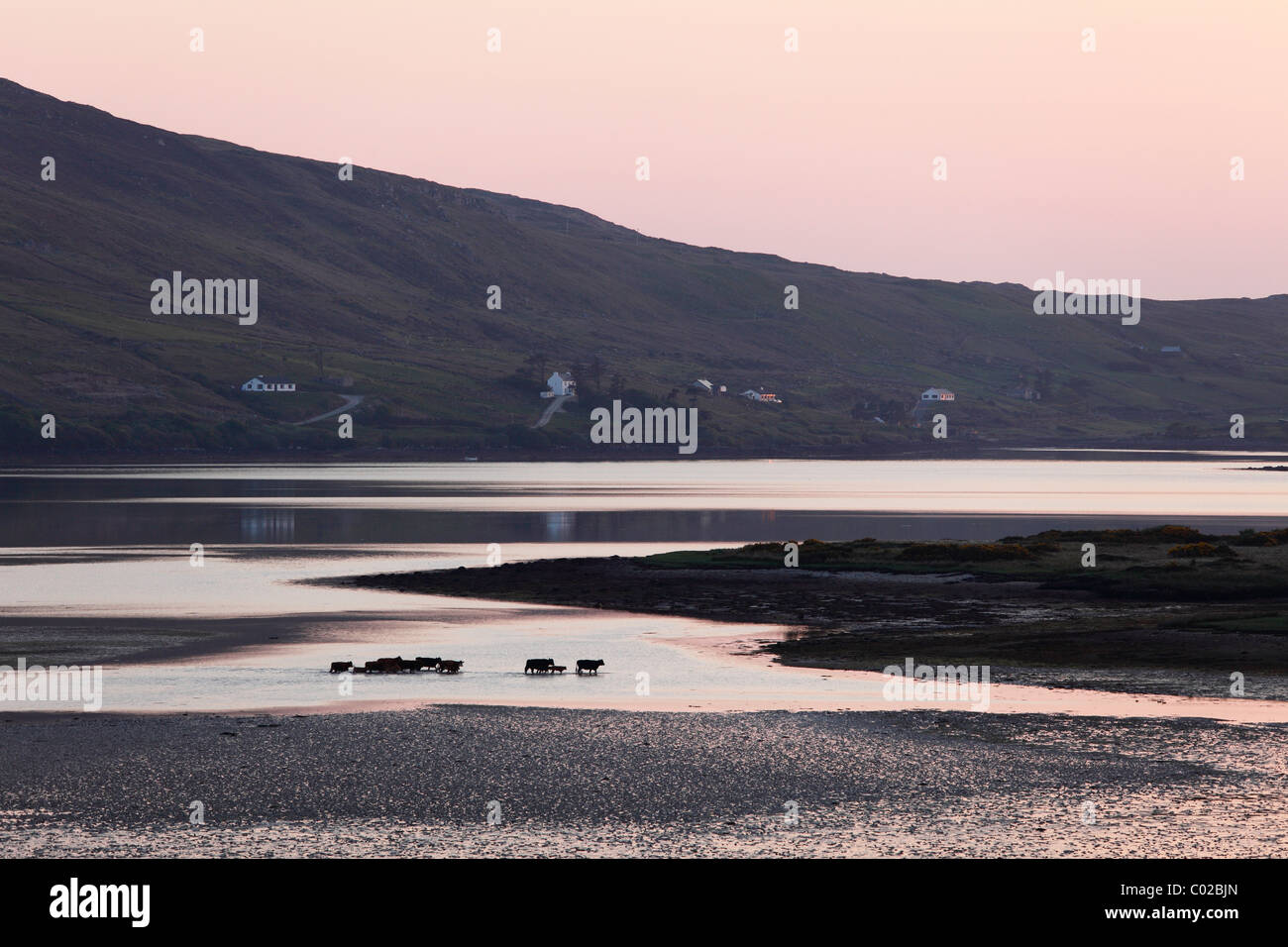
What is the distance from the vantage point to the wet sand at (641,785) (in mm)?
21203

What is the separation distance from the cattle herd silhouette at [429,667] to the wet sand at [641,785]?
7.19 metres

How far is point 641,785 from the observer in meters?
25.2

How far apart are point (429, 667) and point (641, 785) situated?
658 inches

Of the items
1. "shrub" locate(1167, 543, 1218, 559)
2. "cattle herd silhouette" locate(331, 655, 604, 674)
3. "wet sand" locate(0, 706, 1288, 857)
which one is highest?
"shrub" locate(1167, 543, 1218, 559)

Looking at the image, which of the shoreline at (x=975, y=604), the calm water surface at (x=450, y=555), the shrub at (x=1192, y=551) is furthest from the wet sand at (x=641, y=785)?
the shrub at (x=1192, y=551)

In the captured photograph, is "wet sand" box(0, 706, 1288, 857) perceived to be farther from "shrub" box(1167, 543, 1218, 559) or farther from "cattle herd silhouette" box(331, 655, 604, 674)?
"shrub" box(1167, 543, 1218, 559)

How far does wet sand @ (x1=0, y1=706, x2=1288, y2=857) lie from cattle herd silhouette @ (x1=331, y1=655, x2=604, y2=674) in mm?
7192

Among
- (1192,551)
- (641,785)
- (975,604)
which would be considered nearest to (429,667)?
(641,785)

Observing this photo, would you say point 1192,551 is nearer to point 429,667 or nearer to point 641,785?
point 429,667

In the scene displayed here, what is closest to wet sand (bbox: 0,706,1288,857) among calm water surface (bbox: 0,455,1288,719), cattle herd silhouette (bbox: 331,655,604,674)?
calm water surface (bbox: 0,455,1288,719)

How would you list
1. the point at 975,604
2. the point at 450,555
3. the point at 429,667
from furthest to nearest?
the point at 450,555, the point at 975,604, the point at 429,667

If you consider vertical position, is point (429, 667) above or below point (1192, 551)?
below

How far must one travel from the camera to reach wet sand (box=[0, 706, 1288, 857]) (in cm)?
2120
